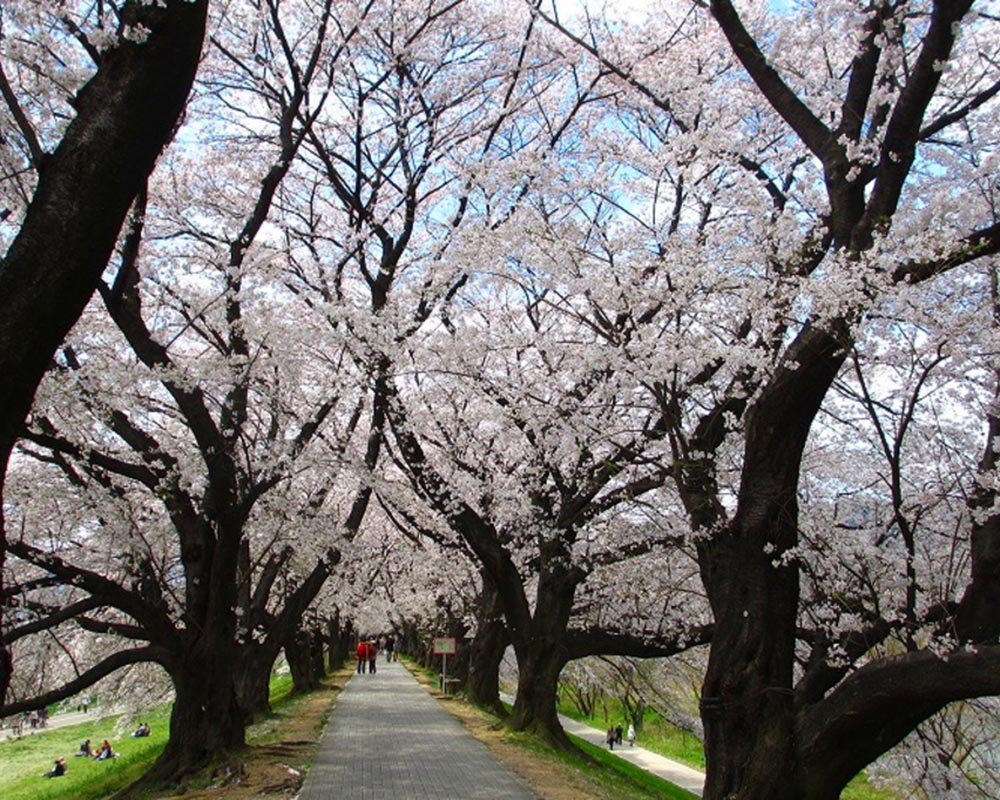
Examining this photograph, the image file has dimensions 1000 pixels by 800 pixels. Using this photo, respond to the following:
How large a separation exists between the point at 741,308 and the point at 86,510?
8533 millimetres

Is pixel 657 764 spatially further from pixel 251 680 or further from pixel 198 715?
pixel 198 715

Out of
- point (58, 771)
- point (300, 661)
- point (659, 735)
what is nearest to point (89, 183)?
point (300, 661)

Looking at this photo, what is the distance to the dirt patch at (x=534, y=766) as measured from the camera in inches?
402

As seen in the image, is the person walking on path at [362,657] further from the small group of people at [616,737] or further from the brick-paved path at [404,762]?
the brick-paved path at [404,762]

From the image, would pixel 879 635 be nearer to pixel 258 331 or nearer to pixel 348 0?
pixel 258 331

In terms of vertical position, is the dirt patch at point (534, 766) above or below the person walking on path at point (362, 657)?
below

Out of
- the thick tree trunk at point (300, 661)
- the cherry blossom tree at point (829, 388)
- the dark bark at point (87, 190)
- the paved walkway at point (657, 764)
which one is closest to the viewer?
the dark bark at point (87, 190)

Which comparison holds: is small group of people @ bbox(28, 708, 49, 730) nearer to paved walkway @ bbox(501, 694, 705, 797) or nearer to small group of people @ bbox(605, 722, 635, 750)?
paved walkway @ bbox(501, 694, 705, 797)

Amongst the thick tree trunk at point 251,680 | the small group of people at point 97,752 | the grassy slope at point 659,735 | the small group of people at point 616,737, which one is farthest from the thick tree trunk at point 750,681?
the small group of people at point 97,752

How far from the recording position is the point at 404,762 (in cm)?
1255

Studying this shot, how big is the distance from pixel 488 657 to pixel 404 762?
910 centimetres

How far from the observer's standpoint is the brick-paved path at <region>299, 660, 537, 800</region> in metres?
10.1

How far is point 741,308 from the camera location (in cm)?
841

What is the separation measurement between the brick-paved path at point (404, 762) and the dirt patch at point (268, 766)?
0.23 m
